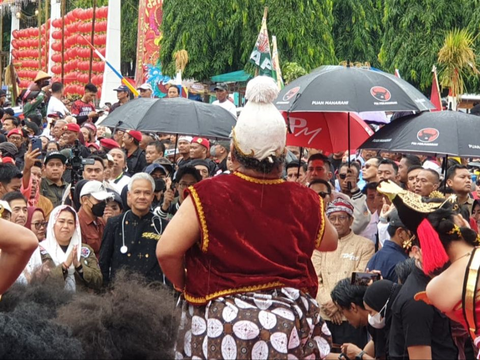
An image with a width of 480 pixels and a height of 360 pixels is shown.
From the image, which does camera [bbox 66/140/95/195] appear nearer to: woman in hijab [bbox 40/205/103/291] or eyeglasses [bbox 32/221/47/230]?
eyeglasses [bbox 32/221/47/230]

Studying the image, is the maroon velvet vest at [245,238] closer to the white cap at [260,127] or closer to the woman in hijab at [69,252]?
the white cap at [260,127]

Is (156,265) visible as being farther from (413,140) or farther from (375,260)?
(413,140)

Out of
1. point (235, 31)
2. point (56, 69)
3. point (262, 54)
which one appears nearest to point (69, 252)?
point (262, 54)

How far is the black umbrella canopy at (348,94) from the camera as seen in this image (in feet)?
25.3

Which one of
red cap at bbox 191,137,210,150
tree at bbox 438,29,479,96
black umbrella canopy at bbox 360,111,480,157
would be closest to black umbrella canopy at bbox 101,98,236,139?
black umbrella canopy at bbox 360,111,480,157

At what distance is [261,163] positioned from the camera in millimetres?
4238

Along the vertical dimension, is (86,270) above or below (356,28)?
above

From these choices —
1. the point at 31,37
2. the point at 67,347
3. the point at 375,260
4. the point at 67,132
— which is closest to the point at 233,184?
the point at 67,347

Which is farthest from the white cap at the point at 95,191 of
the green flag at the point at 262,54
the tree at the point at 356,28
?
the tree at the point at 356,28

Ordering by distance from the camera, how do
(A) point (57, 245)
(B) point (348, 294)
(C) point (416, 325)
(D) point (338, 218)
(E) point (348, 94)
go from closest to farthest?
1. (C) point (416, 325)
2. (B) point (348, 294)
3. (A) point (57, 245)
4. (D) point (338, 218)
5. (E) point (348, 94)

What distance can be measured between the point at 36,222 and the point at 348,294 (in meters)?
3.16

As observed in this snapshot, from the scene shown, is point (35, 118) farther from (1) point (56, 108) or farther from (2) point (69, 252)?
(2) point (69, 252)

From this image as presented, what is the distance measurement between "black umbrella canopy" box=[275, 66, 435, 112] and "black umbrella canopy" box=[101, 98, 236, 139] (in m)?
0.82

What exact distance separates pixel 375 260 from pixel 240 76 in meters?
23.8
